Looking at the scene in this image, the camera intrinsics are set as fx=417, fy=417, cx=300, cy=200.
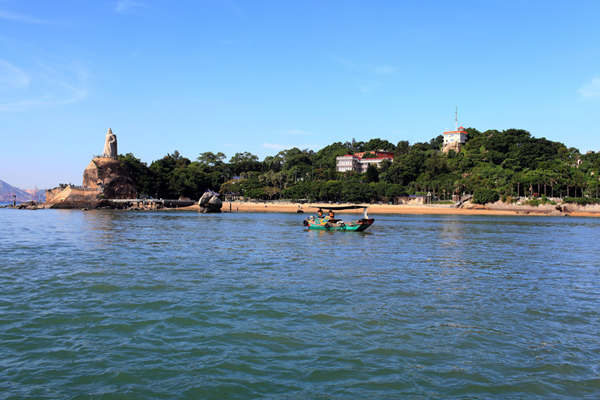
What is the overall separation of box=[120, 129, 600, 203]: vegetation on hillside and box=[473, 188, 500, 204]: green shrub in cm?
25

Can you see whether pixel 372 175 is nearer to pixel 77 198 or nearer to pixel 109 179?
pixel 109 179

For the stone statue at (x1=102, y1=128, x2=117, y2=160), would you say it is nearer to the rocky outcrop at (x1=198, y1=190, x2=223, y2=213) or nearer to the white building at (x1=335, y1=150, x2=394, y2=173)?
the rocky outcrop at (x1=198, y1=190, x2=223, y2=213)

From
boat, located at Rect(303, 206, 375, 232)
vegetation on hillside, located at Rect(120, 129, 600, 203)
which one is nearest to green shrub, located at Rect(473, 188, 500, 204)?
vegetation on hillside, located at Rect(120, 129, 600, 203)

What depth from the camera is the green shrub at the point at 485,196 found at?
11300 cm

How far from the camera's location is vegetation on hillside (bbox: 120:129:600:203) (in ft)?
370

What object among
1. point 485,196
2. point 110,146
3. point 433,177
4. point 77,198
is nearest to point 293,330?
point 77,198

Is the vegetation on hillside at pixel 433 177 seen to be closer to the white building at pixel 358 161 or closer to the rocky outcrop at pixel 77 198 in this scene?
the white building at pixel 358 161

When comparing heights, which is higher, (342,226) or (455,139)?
(455,139)

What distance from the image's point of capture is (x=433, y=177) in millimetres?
139250

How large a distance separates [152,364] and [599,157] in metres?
152

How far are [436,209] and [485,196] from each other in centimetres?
1331

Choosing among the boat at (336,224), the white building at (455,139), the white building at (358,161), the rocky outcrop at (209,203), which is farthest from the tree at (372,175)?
the boat at (336,224)

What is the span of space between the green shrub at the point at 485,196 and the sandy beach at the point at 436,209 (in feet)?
5.21

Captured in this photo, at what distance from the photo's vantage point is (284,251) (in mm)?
27719
